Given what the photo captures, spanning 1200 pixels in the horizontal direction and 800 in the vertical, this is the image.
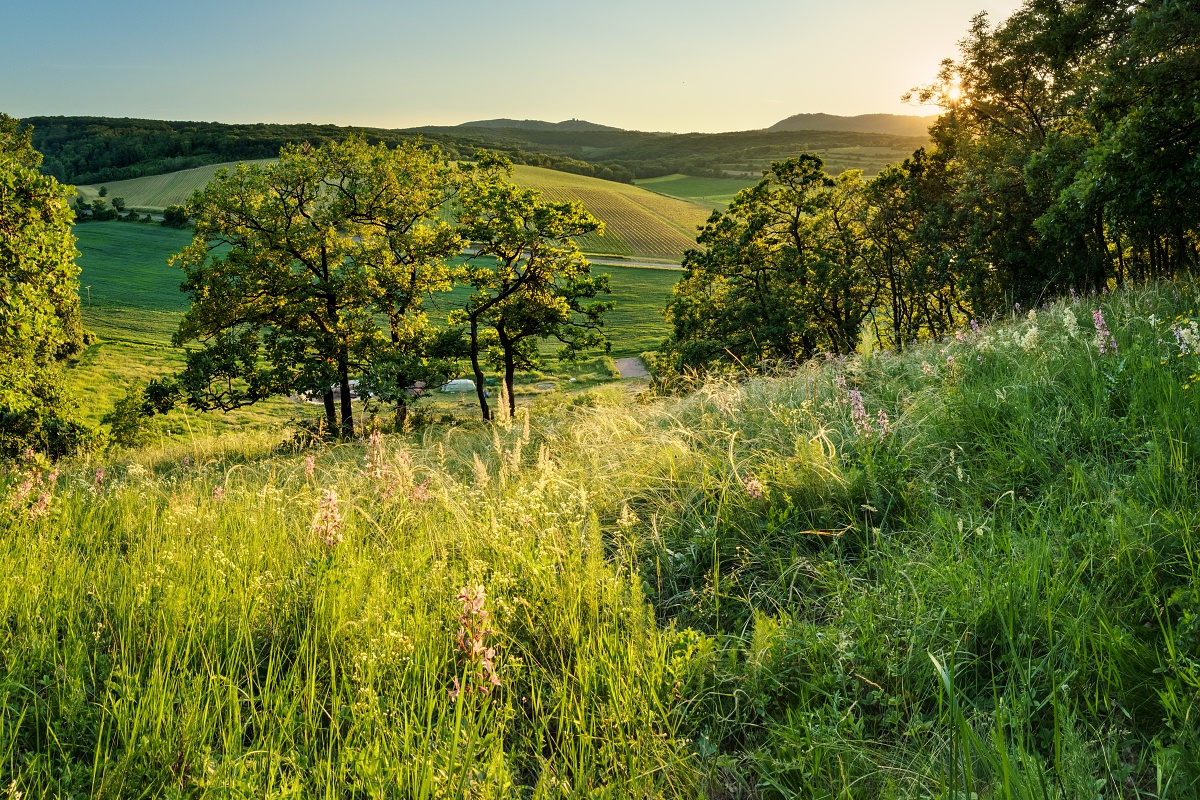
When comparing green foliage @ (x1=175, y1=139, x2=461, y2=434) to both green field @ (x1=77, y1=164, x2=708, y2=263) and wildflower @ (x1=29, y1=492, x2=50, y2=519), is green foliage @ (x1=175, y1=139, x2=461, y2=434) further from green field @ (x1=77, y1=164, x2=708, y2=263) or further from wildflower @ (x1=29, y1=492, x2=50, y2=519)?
green field @ (x1=77, y1=164, x2=708, y2=263)

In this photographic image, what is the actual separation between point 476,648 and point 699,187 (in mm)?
165241

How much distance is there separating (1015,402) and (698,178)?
18174 centimetres

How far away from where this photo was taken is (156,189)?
111062mm

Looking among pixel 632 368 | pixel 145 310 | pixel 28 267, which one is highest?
pixel 28 267

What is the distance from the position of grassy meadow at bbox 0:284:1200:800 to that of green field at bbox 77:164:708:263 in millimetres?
92163

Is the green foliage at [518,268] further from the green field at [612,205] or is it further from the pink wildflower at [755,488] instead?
the green field at [612,205]

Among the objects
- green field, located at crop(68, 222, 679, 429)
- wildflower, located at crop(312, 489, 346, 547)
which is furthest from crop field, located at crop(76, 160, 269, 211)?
wildflower, located at crop(312, 489, 346, 547)

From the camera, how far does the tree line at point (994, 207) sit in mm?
10961

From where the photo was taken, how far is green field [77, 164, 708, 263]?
99.1 m

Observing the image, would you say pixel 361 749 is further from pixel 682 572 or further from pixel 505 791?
pixel 682 572

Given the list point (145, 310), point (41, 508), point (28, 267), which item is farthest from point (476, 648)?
point (145, 310)

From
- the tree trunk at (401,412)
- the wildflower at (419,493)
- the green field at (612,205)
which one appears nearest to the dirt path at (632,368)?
the tree trunk at (401,412)

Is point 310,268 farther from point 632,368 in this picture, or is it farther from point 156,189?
point 156,189

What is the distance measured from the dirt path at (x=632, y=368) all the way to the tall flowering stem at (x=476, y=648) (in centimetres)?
4932
